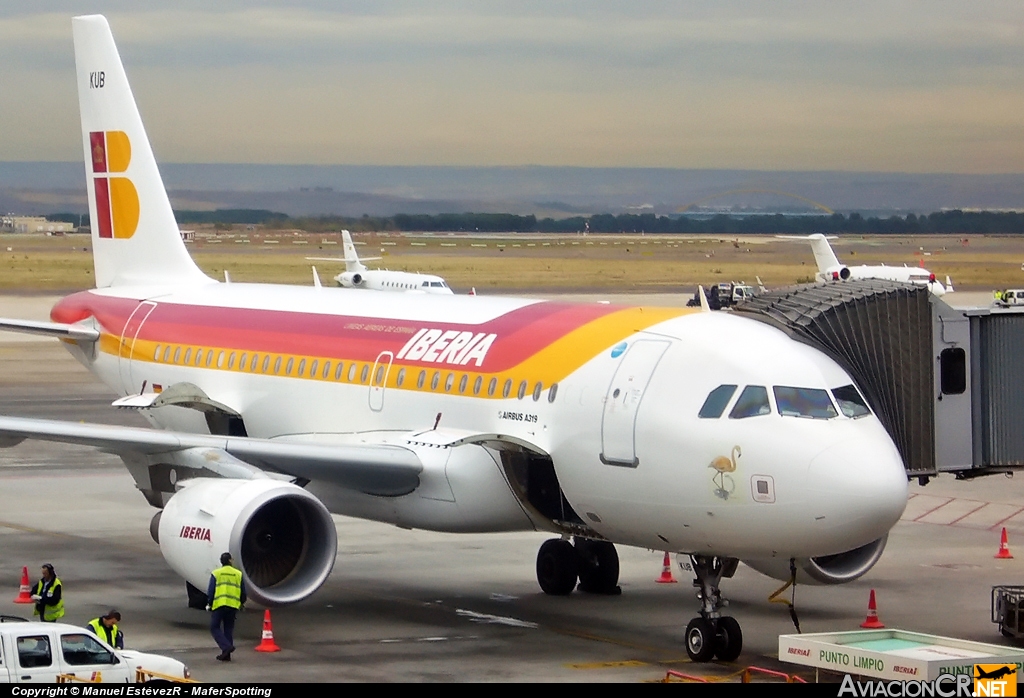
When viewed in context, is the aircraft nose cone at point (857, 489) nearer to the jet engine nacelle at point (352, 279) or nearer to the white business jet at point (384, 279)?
the white business jet at point (384, 279)

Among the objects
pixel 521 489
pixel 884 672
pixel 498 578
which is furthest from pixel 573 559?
pixel 884 672

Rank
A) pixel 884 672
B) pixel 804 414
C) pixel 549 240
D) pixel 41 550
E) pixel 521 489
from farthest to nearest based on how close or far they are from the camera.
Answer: pixel 549 240 → pixel 41 550 → pixel 521 489 → pixel 804 414 → pixel 884 672

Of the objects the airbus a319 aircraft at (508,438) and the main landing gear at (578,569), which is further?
the main landing gear at (578,569)

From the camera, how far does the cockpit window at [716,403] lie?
18.4 metres

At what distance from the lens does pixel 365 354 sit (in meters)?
24.0

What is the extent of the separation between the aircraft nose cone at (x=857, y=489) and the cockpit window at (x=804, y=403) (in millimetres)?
550

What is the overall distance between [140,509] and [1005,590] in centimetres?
1731

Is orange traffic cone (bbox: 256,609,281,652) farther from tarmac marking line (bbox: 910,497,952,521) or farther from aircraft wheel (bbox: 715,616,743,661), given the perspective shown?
tarmac marking line (bbox: 910,497,952,521)

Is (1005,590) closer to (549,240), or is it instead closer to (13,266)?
(13,266)

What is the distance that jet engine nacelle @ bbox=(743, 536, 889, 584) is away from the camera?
2072 centimetres

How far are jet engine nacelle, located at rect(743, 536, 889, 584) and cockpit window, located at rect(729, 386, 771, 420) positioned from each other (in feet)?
10.00

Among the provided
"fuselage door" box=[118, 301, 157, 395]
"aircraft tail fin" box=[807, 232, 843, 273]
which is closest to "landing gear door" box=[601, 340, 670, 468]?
"fuselage door" box=[118, 301, 157, 395]

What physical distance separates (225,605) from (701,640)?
541cm

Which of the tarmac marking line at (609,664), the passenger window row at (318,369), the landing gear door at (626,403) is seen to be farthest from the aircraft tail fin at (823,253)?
the tarmac marking line at (609,664)
